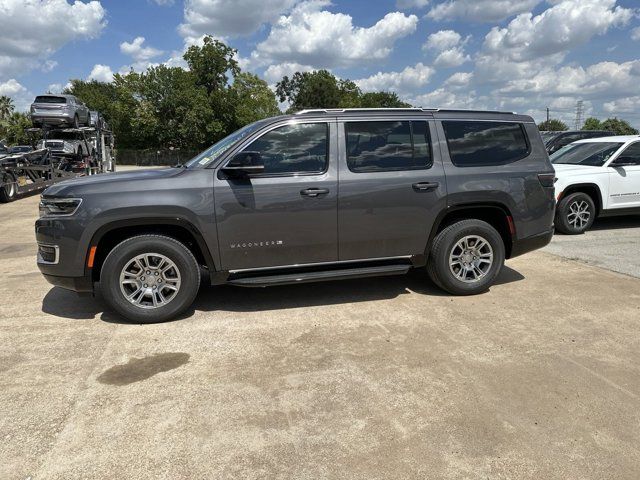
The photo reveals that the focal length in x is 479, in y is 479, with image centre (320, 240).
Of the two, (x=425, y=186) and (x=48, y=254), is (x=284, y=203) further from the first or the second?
(x=48, y=254)

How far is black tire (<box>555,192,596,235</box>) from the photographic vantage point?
341 inches

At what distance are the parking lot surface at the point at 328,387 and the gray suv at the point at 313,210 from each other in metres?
0.46

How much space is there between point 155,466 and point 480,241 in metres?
3.94

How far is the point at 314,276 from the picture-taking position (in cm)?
465

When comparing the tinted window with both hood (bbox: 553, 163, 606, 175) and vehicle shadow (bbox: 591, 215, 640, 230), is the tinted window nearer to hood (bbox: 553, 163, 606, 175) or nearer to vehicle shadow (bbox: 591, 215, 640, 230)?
hood (bbox: 553, 163, 606, 175)

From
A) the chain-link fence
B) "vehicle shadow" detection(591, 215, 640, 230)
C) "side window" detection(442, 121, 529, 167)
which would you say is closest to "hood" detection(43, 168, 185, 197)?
"side window" detection(442, 121, 529, 167)

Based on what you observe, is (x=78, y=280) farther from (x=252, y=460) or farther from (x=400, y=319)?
(x=400, y=319)

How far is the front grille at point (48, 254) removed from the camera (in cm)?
431

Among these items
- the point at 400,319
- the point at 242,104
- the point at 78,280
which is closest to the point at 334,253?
the point at 400,319

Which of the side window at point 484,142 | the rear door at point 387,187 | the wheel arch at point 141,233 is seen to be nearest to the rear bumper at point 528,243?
the side window at point 484,142

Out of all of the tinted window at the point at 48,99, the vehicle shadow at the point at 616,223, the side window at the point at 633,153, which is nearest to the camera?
the side window at the point at 633,153

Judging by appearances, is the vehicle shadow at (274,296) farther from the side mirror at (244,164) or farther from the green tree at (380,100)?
the green tree at (380,100)

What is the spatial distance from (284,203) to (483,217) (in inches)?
92.2

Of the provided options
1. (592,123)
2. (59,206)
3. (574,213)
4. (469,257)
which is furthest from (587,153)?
(592,123)
